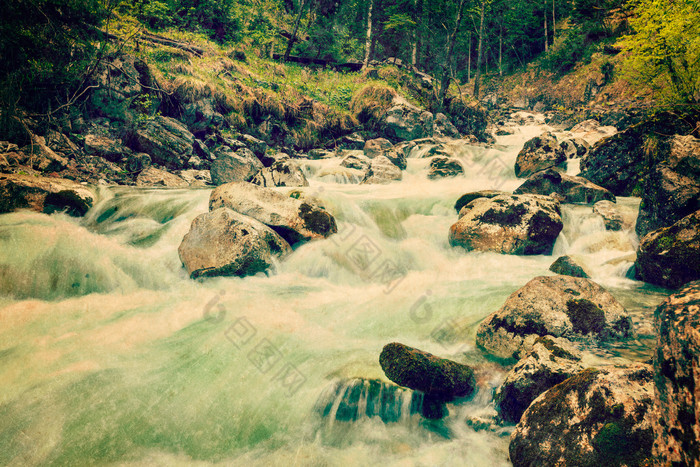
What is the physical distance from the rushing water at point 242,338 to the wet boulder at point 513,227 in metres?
0.30

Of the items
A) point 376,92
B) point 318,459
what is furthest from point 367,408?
point 376,92

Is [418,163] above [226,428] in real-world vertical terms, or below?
above

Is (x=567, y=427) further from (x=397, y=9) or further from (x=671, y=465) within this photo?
(x=397, y=9)

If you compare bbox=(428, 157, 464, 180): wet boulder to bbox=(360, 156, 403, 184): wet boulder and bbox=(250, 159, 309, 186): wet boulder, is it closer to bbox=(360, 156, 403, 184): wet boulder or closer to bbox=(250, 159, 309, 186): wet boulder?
bbox=(360, 156, 403, 184): wet boulder

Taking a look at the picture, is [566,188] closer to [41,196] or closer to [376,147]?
[376,147]

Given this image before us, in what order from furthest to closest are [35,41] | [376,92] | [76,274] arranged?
[376,92]
[35,41]
[76,274]

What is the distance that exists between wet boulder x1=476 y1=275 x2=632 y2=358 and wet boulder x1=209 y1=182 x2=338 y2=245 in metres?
4.17

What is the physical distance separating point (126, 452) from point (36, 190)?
6.49 meters

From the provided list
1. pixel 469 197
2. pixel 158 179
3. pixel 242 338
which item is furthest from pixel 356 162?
pixel 242 338

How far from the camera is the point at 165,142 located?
461 inches

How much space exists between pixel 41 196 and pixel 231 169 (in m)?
5.38

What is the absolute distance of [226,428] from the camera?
336 centimetres

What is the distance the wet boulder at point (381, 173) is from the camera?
13188 millimetres

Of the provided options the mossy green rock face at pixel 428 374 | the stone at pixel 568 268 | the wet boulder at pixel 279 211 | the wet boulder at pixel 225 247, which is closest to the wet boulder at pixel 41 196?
the wet boulder at pixel 279 211
